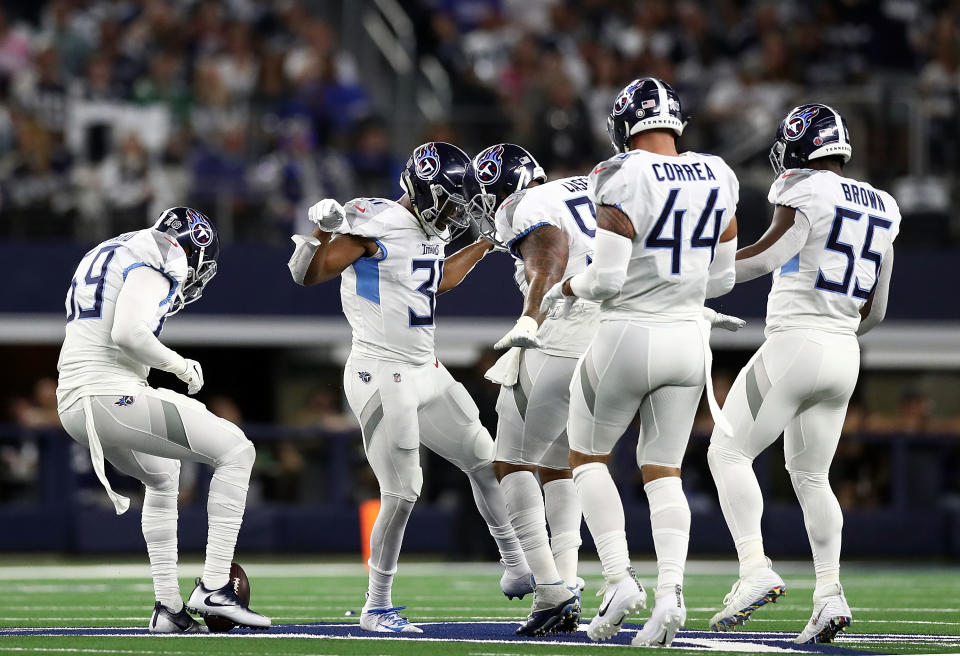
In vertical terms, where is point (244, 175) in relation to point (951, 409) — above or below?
above

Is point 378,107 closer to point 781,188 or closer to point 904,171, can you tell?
point 904,171

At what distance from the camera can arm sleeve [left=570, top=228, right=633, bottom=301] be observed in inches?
228

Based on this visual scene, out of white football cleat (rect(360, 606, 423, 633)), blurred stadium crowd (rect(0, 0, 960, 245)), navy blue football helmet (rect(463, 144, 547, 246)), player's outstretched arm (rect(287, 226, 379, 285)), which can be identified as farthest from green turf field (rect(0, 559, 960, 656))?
blurred stadium crowd (rect(0, 0, 960, 245))

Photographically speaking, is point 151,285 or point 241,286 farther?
point 241,286

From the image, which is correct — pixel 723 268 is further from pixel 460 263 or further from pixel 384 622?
pixel 384 622

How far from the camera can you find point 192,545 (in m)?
14.7

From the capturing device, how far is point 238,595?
265 inches

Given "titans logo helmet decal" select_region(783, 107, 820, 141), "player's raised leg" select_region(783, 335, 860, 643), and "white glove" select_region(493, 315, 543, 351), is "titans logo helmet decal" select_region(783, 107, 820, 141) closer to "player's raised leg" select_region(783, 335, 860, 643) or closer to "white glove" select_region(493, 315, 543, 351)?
"player's raised leg" select_region(783, 335, 860, 643)

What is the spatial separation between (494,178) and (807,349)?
4.99ft

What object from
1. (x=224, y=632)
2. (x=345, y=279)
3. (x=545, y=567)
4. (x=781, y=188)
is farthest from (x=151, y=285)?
(x=781, y=188)

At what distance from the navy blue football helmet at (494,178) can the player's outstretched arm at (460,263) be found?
297mm

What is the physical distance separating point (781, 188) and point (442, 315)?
934cm

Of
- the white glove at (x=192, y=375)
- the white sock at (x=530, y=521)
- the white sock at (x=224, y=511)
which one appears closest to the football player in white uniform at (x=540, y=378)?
the white sock at (x=530, y=521)

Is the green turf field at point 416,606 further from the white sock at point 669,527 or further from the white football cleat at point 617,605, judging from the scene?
the white sock at point 669,527
